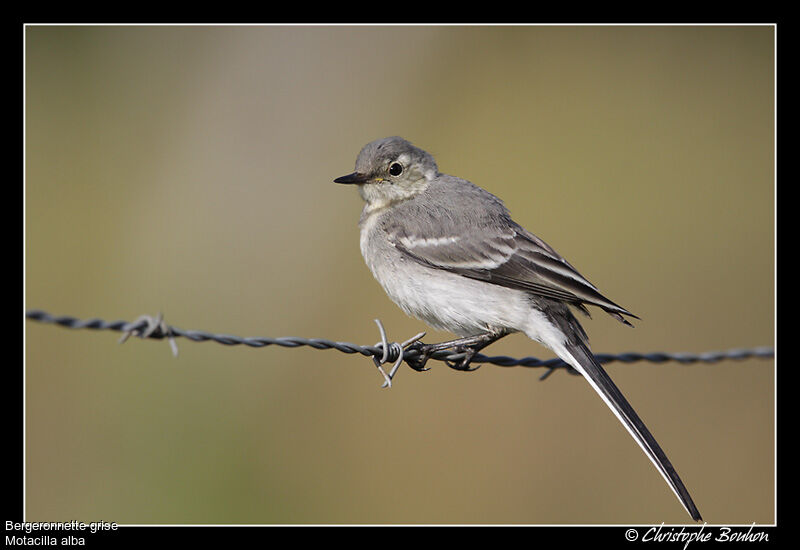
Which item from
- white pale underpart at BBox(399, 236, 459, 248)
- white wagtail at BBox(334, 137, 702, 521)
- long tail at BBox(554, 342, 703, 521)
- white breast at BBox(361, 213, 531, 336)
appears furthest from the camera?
white pale underpart at BBox(399, 236, 459, 248)

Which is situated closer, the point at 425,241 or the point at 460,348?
the point at 460,348

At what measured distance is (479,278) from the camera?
503cm

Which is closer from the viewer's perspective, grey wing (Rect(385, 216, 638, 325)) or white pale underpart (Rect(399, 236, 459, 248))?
grey wing (Rect(385, 216, 638, 325))

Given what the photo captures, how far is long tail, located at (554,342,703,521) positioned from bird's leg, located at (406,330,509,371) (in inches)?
23.8

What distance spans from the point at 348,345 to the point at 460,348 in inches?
49.6

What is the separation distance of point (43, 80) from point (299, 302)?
5.04 m

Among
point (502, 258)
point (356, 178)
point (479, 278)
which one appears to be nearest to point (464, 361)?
point (479, 278)

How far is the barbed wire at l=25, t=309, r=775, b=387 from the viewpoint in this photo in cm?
330

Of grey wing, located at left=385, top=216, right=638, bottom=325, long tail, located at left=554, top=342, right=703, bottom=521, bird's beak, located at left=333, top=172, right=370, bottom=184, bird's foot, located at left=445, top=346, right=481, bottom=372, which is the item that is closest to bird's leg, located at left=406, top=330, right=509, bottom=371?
bird's foot, located at left=445, top=346, right=481, bottom=372

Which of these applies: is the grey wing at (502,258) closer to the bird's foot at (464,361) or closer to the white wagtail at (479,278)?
the white wagtail at (479,278)

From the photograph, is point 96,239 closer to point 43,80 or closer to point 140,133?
point 140,133

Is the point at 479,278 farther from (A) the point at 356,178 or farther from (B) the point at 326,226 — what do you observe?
(B) the point at 326,226

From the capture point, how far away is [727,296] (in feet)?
30.9

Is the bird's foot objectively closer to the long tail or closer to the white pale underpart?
the long tail
